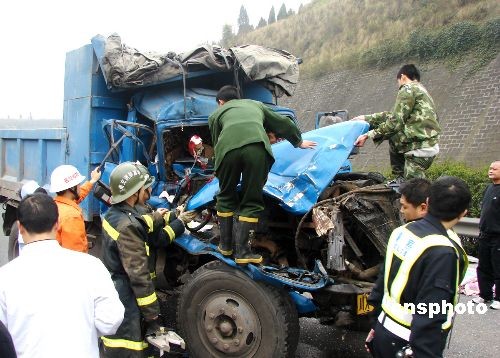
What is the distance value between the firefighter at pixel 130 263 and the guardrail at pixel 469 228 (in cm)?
521

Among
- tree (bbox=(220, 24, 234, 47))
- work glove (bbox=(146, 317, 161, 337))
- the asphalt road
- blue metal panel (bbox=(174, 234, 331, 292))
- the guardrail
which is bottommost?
the asphalt road

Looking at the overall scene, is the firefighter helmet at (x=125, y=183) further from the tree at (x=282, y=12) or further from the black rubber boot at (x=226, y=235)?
the tree at (x=282, y=12)

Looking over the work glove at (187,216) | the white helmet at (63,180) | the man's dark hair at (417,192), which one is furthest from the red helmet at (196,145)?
the man's dark hair at (417,192)

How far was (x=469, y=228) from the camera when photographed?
721 cm

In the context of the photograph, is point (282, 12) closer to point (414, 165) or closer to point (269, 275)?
point (414, 165)

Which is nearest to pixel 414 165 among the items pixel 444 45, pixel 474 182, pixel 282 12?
pixel 474 182

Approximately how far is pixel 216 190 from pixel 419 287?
2.06m

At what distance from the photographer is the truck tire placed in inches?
136

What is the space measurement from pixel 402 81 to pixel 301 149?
48.4 inches

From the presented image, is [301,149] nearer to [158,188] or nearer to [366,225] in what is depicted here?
[366,225]

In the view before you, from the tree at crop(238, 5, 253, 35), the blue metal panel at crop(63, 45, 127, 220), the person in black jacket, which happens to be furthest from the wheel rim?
the tree at crop(238, 5, 253, 35)

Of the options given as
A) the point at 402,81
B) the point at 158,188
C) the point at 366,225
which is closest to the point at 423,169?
the point at 402,81

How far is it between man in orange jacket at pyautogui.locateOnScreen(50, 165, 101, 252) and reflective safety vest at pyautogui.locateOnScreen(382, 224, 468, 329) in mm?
2279

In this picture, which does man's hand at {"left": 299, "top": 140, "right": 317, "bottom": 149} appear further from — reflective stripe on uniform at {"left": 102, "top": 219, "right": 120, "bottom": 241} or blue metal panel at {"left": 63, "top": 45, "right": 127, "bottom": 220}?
blue metal panel at {"left": 63, "top": 45, "right": 127, "bottom": 220}
